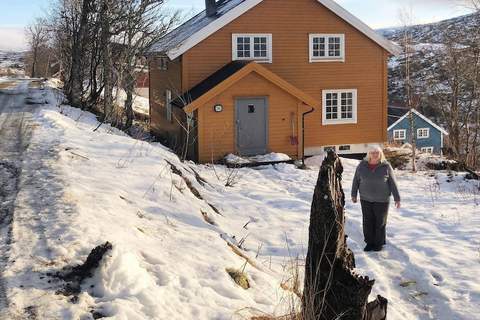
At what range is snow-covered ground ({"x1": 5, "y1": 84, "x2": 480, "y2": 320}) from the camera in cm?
461

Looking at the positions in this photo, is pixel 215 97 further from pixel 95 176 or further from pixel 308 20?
pixel 95 176

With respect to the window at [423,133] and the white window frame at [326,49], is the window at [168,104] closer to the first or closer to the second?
the white window frame at [326,49]

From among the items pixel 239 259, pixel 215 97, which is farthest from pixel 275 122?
pixel 239 259

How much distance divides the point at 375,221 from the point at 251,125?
39.3ft

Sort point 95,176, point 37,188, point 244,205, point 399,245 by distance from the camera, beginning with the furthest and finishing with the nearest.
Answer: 1. point 244,205
2. point 399,245
3. point 95,176
4. point 37,188

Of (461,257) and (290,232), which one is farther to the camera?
(290,232)

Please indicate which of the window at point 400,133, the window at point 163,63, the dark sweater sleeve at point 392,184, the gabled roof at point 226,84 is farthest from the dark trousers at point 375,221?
the window at point 400,133

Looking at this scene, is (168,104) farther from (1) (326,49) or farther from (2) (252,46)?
(1) (326,49)

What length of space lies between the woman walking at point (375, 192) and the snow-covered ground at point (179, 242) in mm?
301

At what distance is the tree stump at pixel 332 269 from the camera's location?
4586mm

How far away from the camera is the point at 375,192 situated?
8570 millimetres

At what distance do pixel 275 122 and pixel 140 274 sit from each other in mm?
16130

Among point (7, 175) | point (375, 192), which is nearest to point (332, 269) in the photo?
point (375, 192)

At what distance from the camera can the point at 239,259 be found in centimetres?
629
